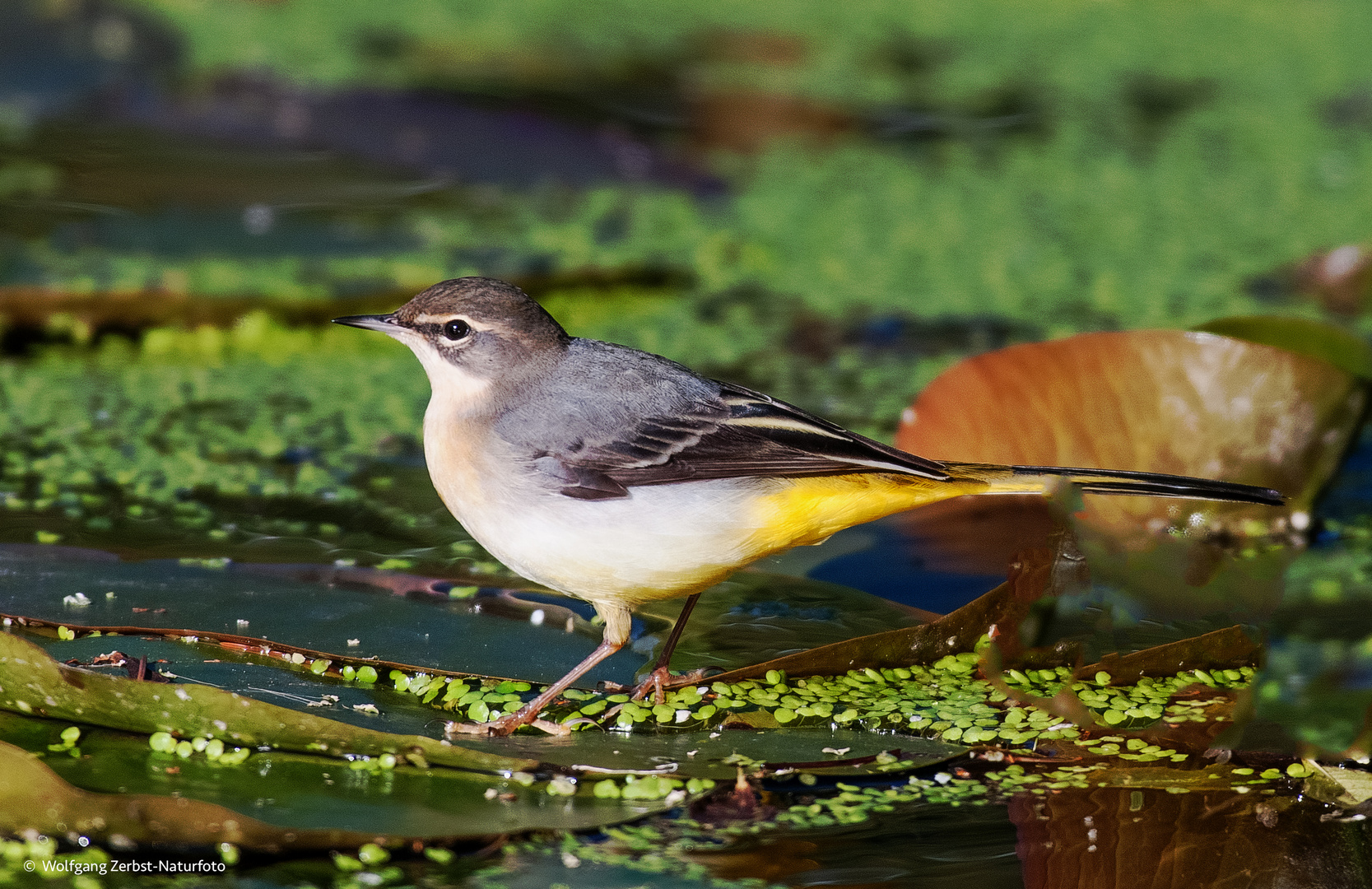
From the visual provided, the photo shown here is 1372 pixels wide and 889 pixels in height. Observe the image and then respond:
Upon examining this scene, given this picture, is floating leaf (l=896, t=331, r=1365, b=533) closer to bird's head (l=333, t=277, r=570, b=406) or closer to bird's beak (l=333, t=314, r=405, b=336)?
bird's head (l=333, t=277, r=570, b=406)

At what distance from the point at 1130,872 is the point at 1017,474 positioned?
980mm

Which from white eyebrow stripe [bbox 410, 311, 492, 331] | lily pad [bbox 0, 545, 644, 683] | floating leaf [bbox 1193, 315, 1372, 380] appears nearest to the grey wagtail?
white eyebrow stripe [bbox 410, 311, 492, 331]

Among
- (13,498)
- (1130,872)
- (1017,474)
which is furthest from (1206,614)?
(13,498)

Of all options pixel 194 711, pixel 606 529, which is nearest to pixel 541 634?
pixel 606 529

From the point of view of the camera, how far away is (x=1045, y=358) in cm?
427

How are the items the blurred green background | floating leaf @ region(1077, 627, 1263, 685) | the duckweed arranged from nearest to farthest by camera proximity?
the duckweed < floating leaf @ region(1077, 627, 1263, 685) < the blurred green background

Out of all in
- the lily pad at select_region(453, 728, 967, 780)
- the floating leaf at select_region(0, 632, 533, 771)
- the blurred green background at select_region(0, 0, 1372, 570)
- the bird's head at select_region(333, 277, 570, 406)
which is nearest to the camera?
the floating leaf at select_region(0, 632, 533, 771)

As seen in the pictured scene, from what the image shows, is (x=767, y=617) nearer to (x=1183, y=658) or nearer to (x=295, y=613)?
(x=1183, y=658)

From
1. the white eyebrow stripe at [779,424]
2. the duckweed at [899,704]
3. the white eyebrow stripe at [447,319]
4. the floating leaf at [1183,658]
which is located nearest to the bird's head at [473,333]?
the white eyebrow stripe at [447,319]

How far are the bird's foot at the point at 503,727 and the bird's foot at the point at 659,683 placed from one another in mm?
235

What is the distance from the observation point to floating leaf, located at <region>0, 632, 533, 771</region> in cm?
285

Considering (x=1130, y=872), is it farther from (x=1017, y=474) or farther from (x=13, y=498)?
(x=13, y=498)

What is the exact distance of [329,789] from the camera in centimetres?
286

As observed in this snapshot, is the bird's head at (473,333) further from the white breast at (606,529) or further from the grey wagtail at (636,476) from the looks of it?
the white breast at (606,529)
